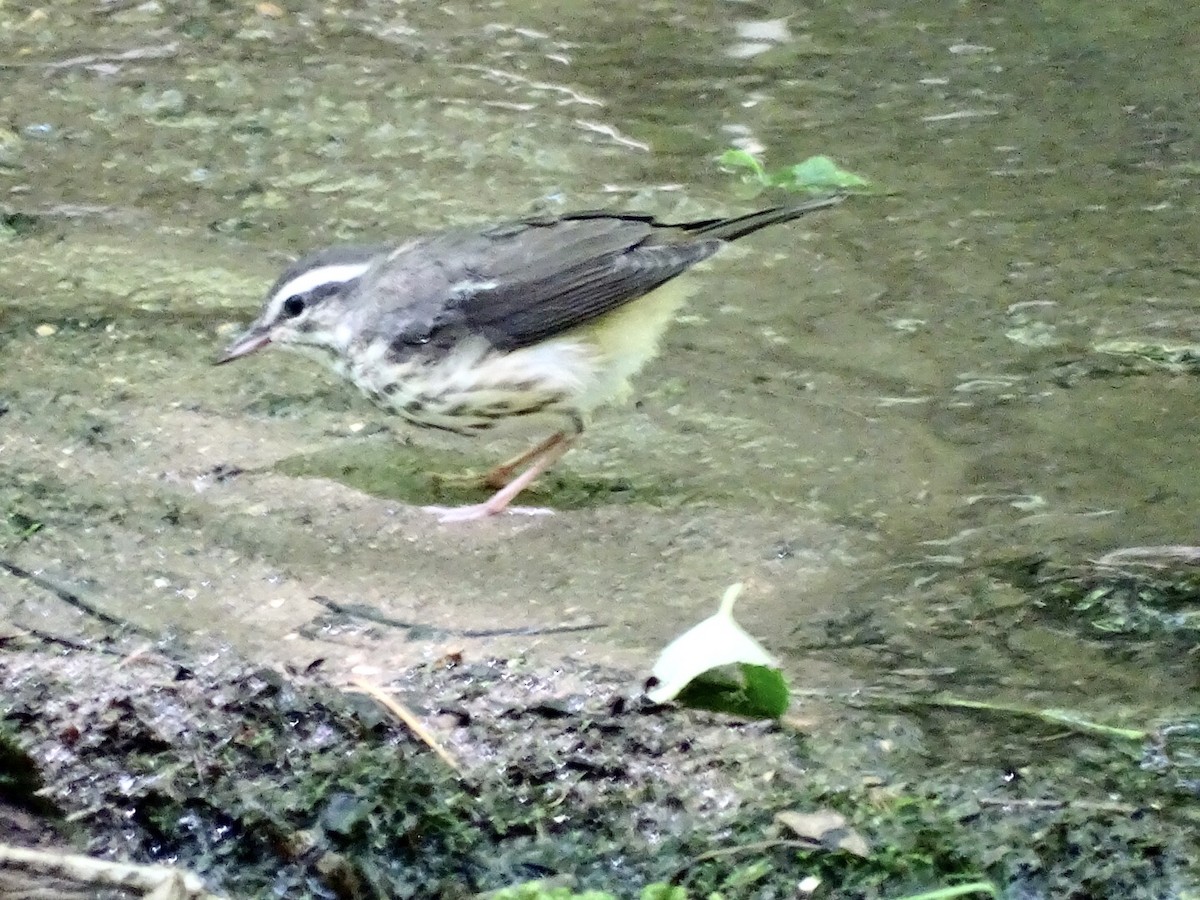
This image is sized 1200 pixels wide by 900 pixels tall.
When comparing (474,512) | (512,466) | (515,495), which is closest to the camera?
(474,512)

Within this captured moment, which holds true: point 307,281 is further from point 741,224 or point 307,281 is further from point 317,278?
point 741,224

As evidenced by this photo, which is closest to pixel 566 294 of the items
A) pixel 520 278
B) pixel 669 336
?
pixel 520 278

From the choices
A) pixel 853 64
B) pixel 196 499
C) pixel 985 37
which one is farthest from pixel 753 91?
pixel 196 499

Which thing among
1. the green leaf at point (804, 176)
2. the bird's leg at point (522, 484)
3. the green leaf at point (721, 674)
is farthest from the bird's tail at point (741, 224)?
the green leaf at point (721, 674)

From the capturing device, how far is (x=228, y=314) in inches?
201

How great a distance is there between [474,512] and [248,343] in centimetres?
89

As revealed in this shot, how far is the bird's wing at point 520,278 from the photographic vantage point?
14.4ft

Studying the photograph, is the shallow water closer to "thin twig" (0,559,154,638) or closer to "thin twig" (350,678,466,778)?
"thin twig" (0,559,154,638)

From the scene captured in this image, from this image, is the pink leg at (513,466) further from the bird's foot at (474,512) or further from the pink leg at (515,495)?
the bird's foot at (474,512)

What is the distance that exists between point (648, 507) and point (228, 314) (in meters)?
1.75

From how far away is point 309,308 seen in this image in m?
4.44

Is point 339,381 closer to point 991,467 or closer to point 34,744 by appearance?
point 991,467

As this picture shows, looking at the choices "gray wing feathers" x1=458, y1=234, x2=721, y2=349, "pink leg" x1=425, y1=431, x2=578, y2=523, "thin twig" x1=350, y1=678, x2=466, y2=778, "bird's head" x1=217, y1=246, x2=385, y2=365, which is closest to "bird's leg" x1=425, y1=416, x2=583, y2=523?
"pink leg" x1=425, y1=431, x2=578, y2=523

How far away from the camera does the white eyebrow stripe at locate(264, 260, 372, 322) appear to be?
4.45 metres
